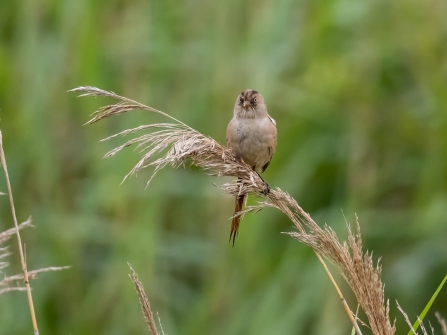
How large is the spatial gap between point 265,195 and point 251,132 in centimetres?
152

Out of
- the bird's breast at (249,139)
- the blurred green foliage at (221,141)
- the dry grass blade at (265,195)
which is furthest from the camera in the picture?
the blurred green foliage at (221,141)

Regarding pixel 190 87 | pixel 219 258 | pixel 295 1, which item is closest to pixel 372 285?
pixel 219 258

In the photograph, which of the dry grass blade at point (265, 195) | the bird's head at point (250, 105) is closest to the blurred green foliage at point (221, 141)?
the bird's head at point (250, 105)

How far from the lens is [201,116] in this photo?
467 centimetres

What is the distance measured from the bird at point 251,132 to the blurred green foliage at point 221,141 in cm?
48

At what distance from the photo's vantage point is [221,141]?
4617mm

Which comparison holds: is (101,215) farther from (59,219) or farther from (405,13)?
(405,13)

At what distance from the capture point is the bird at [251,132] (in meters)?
4.04

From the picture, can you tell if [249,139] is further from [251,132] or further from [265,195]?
[265,195]

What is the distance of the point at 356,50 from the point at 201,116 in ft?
4.02

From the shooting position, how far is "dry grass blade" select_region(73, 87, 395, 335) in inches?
83.0

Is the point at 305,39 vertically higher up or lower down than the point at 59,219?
higher up

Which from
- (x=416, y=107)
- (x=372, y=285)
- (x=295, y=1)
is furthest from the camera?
(x=416, y=107)

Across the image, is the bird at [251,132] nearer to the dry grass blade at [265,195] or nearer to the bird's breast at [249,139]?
the bird's breast at [249,139]
